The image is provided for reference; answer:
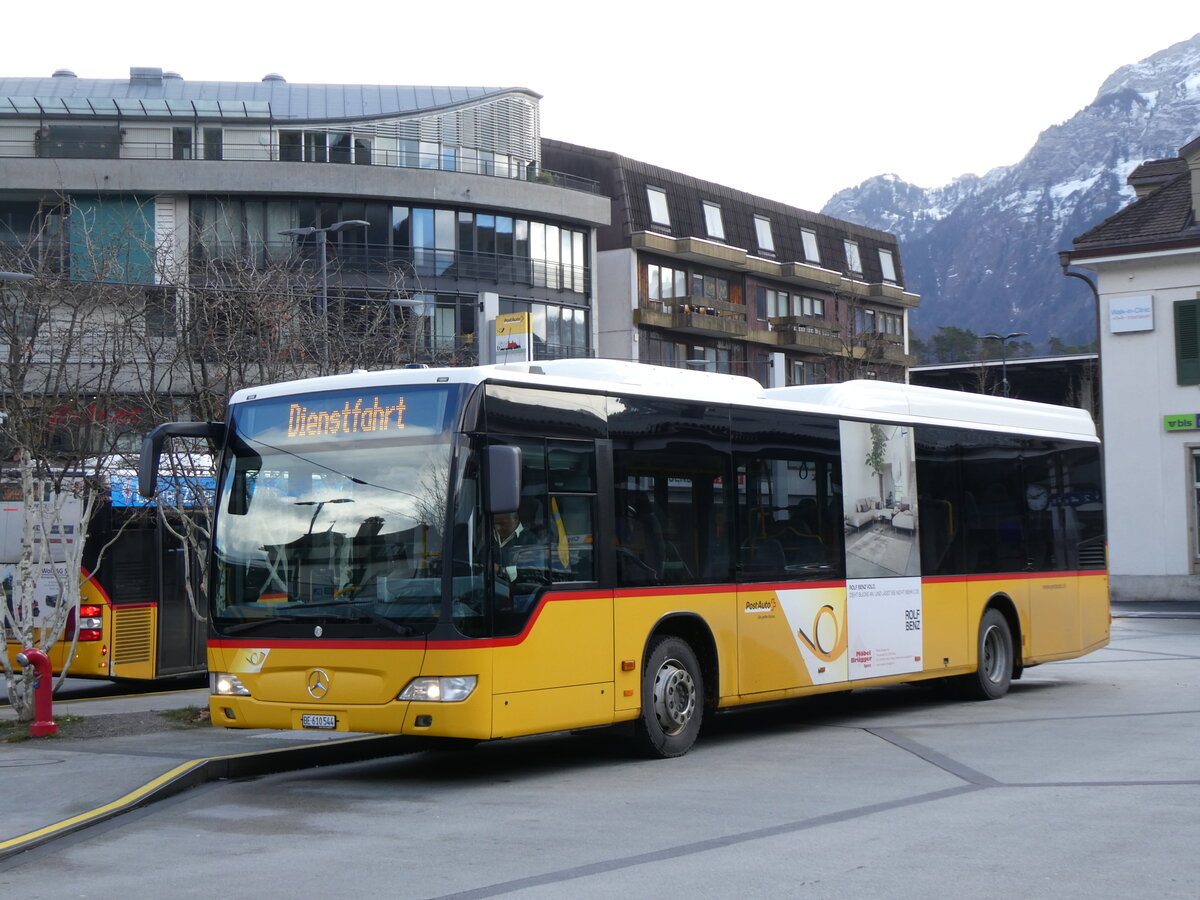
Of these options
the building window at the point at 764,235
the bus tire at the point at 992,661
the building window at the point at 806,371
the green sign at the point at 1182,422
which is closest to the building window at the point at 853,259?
the building window at the point at 806,371

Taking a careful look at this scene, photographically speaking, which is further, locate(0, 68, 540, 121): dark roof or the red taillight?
locate(0, 68, 540, 121): dark roof

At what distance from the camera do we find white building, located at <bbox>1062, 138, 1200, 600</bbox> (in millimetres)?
36219

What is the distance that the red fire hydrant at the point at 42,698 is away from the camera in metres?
13.3

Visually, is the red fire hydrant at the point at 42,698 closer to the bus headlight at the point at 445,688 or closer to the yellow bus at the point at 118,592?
the yellow bus at the point at 118,592

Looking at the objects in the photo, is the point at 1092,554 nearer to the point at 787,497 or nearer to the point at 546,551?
the point at 787,497

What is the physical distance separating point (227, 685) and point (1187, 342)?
30.2m

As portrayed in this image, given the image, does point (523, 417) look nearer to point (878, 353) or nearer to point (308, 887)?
point (308, 887)

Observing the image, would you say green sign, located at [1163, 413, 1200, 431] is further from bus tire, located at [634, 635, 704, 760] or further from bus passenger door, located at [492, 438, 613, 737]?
bus passenger door, located at [492, 438, 613, 737]

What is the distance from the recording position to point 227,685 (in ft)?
37.2

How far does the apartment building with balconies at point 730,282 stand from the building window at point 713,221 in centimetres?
5

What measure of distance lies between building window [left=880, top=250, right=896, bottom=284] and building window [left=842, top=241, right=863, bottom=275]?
3.11m

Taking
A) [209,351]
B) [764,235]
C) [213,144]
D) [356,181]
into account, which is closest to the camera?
[209,351]

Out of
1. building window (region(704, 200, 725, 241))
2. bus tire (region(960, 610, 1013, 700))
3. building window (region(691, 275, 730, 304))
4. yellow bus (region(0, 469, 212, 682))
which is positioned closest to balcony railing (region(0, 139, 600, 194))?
building window (region(691, 275, 730, 304))

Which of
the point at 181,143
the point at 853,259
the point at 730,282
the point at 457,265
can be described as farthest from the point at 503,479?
the point at 853,259
